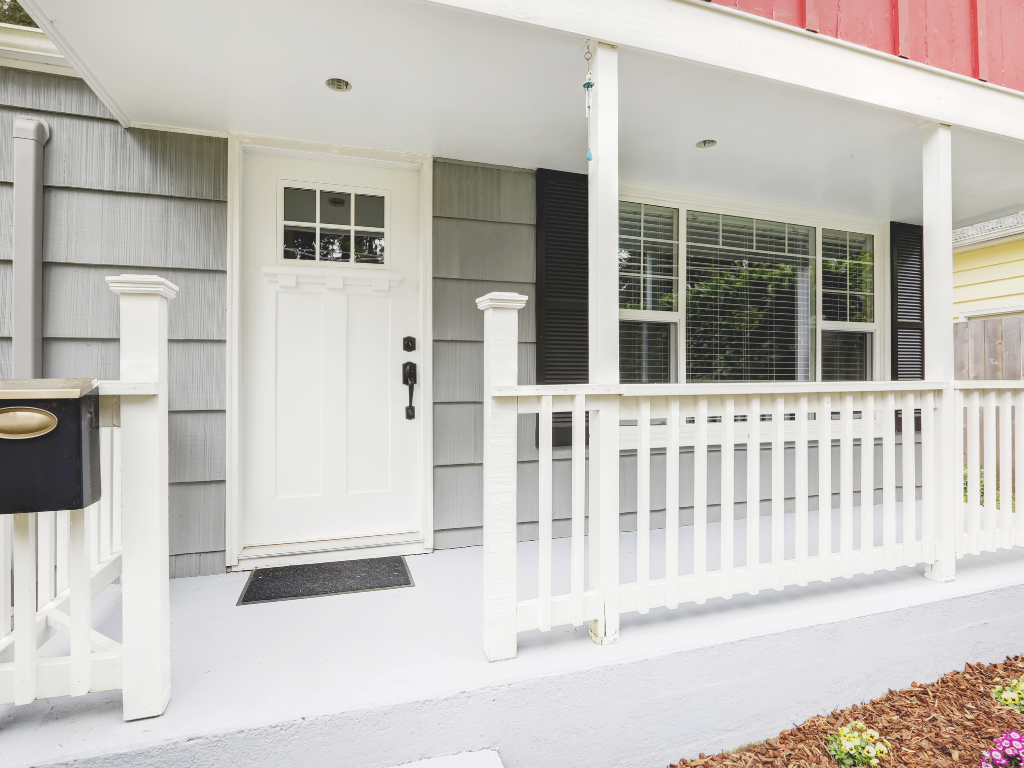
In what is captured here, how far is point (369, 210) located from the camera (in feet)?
9.21

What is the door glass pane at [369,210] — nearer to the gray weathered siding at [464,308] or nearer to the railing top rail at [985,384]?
the gray weathered siding at [464,308]

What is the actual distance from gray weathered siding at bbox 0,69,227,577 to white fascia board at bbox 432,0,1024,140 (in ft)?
5.30

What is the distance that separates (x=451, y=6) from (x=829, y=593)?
2623mm

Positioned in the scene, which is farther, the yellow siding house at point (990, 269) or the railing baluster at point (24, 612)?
the yellow siding house at point (990, 269)

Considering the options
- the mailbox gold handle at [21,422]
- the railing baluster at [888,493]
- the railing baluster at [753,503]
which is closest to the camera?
the mailbox gold handle at [21,422]

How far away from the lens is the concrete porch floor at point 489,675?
1.42m

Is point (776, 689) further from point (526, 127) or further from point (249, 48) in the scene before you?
point (249, 48)

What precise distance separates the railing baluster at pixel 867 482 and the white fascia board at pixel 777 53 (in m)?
1.30

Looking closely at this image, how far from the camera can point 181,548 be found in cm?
248

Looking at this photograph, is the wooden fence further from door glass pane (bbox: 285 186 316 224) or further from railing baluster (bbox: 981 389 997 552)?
door glass pane (bbox: 285 186 316 224)

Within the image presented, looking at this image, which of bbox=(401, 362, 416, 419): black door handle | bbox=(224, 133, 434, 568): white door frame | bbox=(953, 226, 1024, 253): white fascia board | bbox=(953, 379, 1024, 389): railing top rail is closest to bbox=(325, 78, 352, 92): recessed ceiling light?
bbox=(224, 133, 434, 568): white door frame

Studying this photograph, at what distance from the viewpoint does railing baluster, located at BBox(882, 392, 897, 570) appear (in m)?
2.24

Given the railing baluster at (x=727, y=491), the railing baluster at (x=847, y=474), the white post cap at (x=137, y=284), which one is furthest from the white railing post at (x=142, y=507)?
the railing baluster at (x=847, y=474)

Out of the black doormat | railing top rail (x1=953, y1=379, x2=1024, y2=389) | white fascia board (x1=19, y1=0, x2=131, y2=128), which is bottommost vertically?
the black doormat
